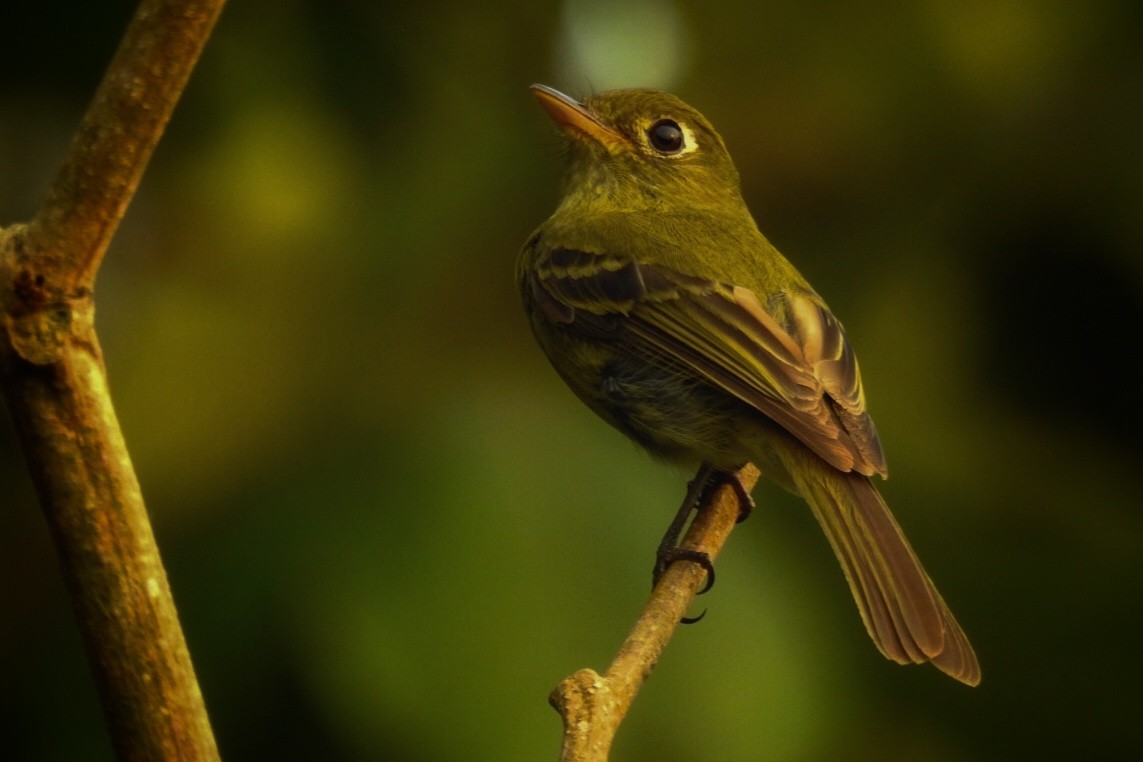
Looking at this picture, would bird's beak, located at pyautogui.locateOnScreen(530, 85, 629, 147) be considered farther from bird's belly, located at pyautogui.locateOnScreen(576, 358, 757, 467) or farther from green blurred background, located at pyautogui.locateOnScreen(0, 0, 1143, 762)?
bird's belly, located at pyautogui.locateOnScreen(576, 358, 757, 467)

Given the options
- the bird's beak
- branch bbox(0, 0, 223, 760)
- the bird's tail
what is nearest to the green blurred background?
the bird's beak

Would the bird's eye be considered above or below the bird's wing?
above

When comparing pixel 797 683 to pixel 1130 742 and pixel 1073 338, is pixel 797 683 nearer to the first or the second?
pixel 1130 742

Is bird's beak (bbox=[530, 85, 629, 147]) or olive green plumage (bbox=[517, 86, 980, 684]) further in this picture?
bird's beak (bbox=[530, 85, 629, 147])

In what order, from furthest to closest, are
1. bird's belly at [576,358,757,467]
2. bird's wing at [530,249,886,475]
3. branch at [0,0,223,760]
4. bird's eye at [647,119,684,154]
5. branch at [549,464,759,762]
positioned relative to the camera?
1. bird's eye at [647,119,684,154]
2. bird's belly at [576,358,757,467]
3. bird's wing at [530,249,886,475]
4. branch at [549,464,759,762]
5. branch at [0,0,223,760]

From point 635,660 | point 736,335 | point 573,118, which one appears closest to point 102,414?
point 635,660

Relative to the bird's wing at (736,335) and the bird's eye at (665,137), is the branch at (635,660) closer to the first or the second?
the bird's wing at (736,335)

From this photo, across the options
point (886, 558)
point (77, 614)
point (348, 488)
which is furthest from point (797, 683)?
point (77, 614)

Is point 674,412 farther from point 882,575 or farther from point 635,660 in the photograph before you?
point 635,660

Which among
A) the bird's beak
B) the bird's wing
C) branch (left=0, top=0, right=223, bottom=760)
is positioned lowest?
branch (left=0, top=0, right=223, bottom=760)
